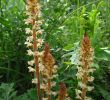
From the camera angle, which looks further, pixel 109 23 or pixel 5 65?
pixel 109 23

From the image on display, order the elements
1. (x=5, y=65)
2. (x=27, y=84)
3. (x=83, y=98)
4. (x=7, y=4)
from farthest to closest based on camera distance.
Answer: (x=7, y=4) < (x=5, y=65) < (x=27, y=84) < (x=83, y=98)

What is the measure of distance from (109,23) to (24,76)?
4.21 feet

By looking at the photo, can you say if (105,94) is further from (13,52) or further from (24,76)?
(13,52)

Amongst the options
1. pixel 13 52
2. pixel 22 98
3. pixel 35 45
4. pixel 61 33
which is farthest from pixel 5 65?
pixel 35 45

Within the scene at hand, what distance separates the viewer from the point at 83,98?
2.11 metres

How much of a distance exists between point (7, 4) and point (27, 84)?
3.14 feet

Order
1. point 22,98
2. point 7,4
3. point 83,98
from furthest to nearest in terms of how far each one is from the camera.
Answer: point 7,4 → point 22,98 → point 83,98

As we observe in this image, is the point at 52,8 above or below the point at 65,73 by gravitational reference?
above

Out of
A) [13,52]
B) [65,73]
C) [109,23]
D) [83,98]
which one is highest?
[109,23]

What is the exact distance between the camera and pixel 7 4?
12.1 ft

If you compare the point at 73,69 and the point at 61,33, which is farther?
the point at 61,33

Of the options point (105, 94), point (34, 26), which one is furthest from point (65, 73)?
point (34, 26)

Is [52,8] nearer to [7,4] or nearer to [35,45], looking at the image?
[7,4]

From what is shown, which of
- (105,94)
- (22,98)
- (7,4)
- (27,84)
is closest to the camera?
(22,98)
